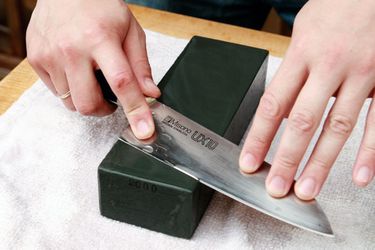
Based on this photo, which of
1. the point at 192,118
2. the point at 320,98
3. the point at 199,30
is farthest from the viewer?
the point at 199,30

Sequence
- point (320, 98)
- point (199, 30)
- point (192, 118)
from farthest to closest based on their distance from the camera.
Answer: point (199, 30)
point (192, 118)
point (320, 98)

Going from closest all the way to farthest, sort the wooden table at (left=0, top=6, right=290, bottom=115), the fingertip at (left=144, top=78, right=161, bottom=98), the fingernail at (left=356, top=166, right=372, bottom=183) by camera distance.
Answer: the fingernail at (left=356, top=166, right=372, bottom=183) < the fingertip at (left=144, top=78, right=161, bottom=98) < the wooden table at (left=0, top=6, right=290, bottom=115)

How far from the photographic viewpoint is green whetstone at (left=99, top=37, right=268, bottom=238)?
0.63m

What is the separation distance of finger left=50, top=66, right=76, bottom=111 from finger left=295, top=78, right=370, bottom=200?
1.02ft

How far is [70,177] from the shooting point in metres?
0.71

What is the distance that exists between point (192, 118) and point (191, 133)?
0.03m

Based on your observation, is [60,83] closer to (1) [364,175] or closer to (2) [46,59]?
(2) [46,59]

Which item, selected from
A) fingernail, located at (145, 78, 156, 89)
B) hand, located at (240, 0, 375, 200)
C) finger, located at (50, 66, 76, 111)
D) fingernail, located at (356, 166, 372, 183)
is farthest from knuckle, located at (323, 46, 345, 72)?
finger, located at (50, 66, 76, 111)

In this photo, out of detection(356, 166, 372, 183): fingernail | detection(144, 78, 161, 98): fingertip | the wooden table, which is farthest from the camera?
the wooden table

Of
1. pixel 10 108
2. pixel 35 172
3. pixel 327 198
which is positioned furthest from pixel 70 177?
pixel 327 198

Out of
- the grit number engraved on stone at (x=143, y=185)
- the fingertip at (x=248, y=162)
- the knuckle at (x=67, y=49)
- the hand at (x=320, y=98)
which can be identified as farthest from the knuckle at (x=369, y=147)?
the knuckle at (x=67, y=49)

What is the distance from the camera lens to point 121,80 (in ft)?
2.14

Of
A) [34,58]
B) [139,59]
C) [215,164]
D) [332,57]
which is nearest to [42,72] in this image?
[34,58]

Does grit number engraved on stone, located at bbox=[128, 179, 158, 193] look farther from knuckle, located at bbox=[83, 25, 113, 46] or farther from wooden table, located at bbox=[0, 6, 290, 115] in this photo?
wooden table, located at bbox=[0, 6, 290, 115]
